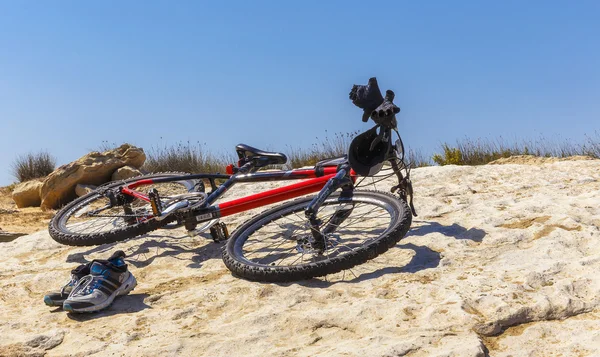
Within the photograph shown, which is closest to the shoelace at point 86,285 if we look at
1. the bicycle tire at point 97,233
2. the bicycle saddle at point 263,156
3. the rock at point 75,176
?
the bicycle tire at point 97,233

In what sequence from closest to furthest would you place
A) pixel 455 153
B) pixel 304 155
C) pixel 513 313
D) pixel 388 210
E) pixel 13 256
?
1. pixel 513 313
2. pixel 388 210
3. pixel 13 256
4. pixel 455 153
5. pixel 304 155

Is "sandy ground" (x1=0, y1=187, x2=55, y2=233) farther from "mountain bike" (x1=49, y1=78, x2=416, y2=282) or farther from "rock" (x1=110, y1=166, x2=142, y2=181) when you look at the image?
"mountain bike" (x1=49, y1=78, x2=416, y2=282)

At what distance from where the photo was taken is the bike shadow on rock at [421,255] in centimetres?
370

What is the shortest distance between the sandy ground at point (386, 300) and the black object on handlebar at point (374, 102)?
0.93 metres

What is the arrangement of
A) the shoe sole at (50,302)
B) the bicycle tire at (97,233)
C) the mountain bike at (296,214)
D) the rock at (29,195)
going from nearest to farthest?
the shoe sole at (50,302), the mountain bike at (296,214), the bicycle tire at (97,233), the rock at (29,195)

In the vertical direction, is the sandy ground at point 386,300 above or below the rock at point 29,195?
below

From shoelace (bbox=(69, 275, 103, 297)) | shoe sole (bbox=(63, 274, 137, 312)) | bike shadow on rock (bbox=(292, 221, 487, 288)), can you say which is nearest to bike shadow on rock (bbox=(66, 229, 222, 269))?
shoe sole (bbox=(63, 274, 137, 312))

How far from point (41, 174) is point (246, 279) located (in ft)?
45.1

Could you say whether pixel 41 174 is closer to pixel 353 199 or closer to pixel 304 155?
pixel 304 155

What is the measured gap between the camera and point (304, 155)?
1296 centimetres

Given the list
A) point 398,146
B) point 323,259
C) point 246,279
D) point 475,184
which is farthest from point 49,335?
point 475,184

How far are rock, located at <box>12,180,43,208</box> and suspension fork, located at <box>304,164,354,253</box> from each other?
9308mm

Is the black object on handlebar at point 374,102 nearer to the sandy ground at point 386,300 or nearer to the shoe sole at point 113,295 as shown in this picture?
the sandy ground at point 386,300

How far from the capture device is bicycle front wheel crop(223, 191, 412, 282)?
12.0 ft
